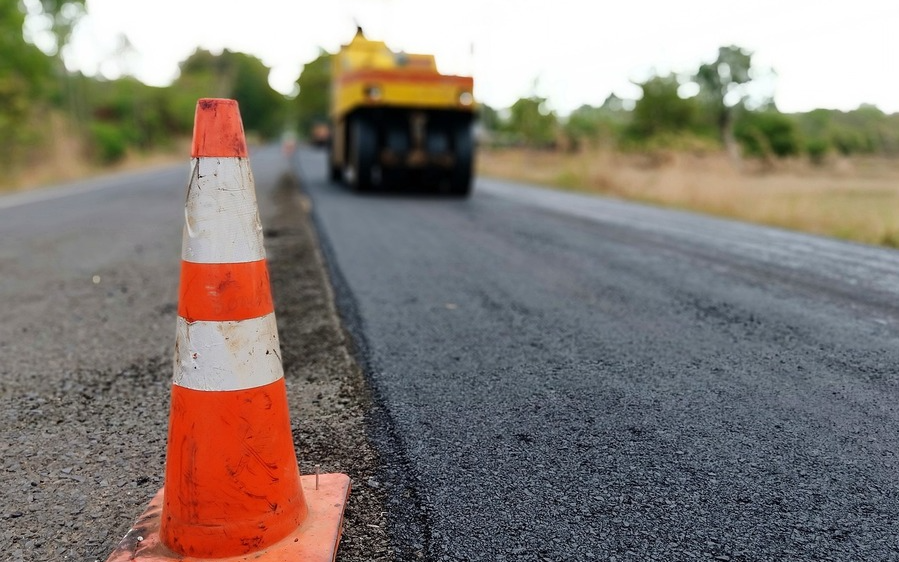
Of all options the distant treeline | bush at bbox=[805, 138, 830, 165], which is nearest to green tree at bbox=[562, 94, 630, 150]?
the distant treeline

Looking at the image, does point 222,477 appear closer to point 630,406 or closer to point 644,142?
point 630,406

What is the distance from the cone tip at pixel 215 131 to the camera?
5.35ft

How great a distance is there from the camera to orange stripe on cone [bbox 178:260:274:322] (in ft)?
5.26

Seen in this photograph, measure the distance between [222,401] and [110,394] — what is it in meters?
1.27

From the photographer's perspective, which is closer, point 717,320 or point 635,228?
point 717,320

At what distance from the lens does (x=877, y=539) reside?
1.63 metres

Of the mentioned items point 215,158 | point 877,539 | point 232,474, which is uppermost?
point 215,158

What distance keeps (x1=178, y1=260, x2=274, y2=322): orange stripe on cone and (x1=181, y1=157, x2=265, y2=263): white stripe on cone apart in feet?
0.07

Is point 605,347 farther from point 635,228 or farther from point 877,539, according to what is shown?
point 635,228

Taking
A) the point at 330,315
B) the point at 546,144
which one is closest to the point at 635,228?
the point at 330,315

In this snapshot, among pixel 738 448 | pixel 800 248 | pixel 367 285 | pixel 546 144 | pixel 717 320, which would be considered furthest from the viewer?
pixel 546 144

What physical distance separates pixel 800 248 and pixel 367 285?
423 centimetres

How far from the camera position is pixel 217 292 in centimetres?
160

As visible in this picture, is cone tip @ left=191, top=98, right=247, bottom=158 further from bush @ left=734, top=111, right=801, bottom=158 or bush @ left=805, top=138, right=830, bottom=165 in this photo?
bush @ left=805, top=138, right=830, bottom=165
